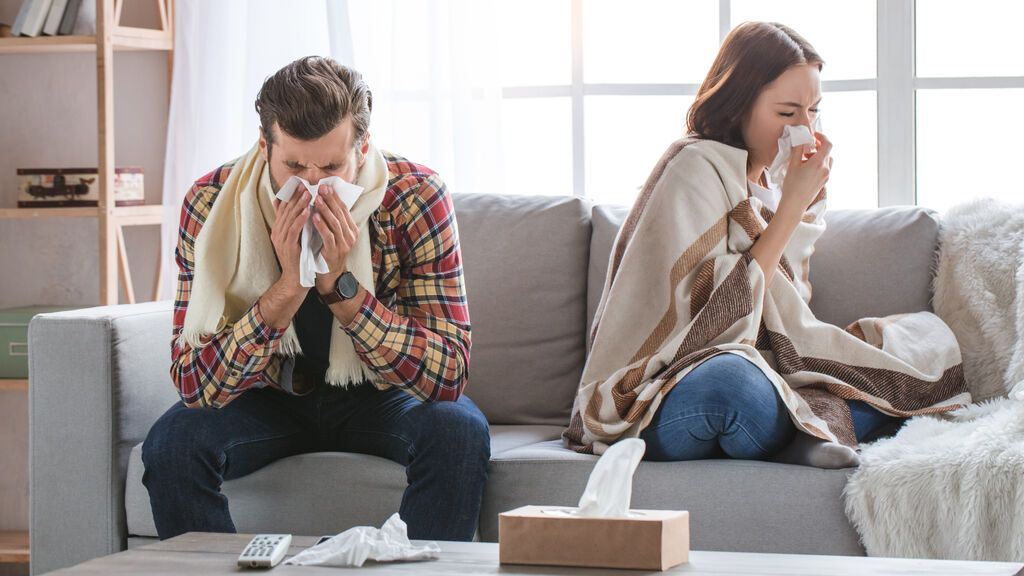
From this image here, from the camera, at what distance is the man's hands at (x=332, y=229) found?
1809 mm

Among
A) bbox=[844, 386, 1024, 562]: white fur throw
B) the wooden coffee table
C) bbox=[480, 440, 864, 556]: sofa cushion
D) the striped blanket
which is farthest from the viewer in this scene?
the striped blanket

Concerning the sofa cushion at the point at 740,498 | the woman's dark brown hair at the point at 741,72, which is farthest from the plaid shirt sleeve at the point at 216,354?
the woman's dark brown hair at the point at 741,72

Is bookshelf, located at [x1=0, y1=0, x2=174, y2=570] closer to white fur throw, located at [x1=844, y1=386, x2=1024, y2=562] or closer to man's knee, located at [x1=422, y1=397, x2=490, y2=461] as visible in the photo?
man's knee, located at [x1=422, y1=397, x2=490, y2=461]

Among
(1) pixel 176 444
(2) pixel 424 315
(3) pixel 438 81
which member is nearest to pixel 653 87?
(3) pixel 438 81

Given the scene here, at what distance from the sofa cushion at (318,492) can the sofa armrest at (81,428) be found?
10.1 inches

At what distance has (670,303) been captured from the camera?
79.1 inches

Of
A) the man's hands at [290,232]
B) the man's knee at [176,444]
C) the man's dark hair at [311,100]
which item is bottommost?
the man's knee at [176,444]

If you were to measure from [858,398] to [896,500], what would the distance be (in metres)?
0.35

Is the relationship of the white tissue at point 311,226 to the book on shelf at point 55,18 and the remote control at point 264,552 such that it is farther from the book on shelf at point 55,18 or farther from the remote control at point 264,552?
the book on shelf at point 55,18

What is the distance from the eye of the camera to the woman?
6.09ft

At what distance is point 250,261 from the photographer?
6.30 ft

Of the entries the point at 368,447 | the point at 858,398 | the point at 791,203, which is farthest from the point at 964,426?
the point at 368,447

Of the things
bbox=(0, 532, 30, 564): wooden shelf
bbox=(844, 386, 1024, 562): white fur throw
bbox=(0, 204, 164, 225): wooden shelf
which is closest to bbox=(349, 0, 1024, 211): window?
bbox=(0, 204, 164, 225): wooden shelf

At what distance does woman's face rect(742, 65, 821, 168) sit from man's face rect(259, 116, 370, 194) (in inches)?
29.6
